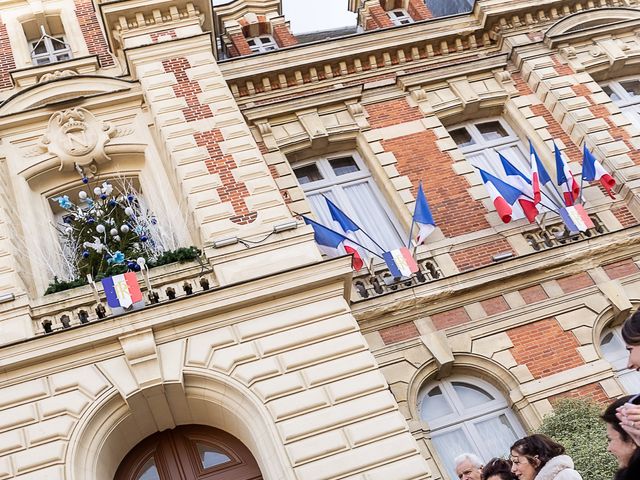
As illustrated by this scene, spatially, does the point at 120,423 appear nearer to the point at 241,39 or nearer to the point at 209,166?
the point at 209,166

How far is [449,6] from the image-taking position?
19906 mm

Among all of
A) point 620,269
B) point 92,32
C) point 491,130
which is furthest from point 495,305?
point 92,32

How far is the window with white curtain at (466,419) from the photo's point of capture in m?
10.3

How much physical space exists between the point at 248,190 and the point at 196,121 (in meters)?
1.85

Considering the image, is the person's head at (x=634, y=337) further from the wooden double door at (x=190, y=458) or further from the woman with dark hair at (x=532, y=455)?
the wooden double door at (x=190, y=458)

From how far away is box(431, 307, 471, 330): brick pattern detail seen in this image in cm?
1116

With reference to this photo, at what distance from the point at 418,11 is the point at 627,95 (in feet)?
17.6

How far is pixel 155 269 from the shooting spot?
33.9 feet

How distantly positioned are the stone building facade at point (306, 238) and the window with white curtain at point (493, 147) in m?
0.06

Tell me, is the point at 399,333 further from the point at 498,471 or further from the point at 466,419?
the point at 498,471

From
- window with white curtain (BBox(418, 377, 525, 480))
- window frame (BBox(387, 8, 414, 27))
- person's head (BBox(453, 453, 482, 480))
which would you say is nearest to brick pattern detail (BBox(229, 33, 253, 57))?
window frame (BBox(387, 8, 414, 27))

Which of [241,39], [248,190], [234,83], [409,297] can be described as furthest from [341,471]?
[241,39]

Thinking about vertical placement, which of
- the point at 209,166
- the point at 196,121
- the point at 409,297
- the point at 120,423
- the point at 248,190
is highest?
the point at 196,121

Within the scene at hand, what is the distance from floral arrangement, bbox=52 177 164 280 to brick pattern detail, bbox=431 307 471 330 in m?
4.41
